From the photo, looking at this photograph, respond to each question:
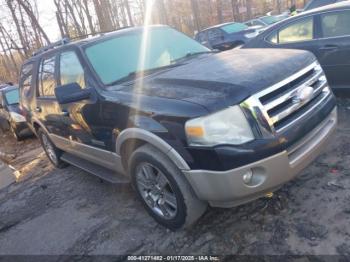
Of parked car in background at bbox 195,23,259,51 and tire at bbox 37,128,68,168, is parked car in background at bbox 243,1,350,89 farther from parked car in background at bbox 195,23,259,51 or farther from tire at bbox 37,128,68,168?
parked car in background at bbox 195,23,259,51

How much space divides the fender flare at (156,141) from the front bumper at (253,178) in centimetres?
10

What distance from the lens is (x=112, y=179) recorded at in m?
3.75

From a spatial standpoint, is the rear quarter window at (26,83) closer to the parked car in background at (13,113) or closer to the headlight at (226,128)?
the parked car in background at (13,113)

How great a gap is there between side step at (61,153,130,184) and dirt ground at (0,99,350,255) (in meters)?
0.40

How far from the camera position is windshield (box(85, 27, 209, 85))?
370 centimetres

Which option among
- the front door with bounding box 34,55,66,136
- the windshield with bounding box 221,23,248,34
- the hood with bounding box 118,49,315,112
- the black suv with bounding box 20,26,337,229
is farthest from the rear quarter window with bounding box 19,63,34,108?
the windshield with bounding box 221,23,248,34

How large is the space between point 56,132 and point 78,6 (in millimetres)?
20398

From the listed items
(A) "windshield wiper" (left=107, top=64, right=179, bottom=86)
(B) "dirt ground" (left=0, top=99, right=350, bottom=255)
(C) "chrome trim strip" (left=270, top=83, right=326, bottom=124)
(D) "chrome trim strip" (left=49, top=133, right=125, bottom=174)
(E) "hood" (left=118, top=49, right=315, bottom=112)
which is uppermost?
(A) "windshield wiper" (left=107, top=64, right=179, bottom=86)

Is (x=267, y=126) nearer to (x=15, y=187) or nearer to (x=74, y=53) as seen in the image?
Result: (x=74, y=53)

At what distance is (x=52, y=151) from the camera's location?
5.94m

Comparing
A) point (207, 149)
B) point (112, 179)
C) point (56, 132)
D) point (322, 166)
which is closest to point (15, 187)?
point (56, 132)

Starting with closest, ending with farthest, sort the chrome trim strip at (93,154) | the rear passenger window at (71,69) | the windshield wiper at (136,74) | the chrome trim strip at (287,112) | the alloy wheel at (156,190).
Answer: the chrome trim strip at (287,112) → the alloy wheel at (156,190) → the windshield wiper at (136,74) → the chrome trim strip at (93,154) → the rear passenger window at (71,69)

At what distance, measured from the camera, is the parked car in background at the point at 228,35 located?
14008 millimetres

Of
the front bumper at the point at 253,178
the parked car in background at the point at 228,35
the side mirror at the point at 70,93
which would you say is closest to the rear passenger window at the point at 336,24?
the front bumper at the point at 253,178
